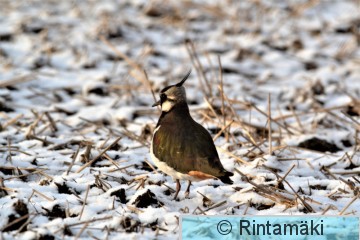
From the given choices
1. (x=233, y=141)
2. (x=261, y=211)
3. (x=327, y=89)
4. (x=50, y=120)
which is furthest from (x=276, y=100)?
(x=261, y=211)

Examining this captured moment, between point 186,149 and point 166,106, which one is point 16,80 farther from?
point 186,149

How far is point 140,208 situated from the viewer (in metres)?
3.44

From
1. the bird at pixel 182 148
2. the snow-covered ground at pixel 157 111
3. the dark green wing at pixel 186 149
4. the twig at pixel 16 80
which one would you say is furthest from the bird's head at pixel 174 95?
the twig at pixel 16 80

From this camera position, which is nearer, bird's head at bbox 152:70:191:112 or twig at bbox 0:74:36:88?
bird's head at bbox 152:70:191:112

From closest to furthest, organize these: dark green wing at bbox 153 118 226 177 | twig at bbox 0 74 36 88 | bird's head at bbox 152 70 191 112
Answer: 1. dark green wing at bbox 153 118 226 177
2. bird's head at bbox 152 70 191 112
3. twig at bbox 0 74 36 88

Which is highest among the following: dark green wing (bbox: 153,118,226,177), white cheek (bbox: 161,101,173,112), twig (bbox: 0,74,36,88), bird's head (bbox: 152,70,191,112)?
bird's head (bbox: 152,70,191,112)

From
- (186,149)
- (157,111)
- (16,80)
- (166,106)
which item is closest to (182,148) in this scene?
(186,149)

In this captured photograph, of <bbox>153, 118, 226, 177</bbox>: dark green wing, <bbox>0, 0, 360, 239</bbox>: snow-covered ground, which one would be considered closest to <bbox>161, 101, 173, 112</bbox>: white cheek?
<bbox>153, 118, 226, 177</bbox>: dark green wing

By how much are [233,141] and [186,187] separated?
91cm

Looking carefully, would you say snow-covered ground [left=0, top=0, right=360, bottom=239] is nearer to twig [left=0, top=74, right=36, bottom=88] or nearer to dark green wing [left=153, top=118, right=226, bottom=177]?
twig [left=0, top=74, right=36, bottom=88]

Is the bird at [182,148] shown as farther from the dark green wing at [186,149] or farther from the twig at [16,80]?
the twig at [16,80]

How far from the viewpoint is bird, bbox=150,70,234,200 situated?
3426 mm

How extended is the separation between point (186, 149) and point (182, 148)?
1.1 inches

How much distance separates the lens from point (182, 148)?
11.4 feet
